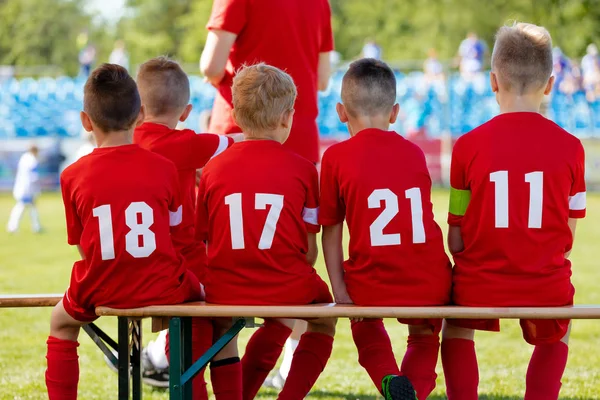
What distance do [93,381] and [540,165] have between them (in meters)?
2.93

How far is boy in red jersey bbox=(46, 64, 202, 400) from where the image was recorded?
148 inches

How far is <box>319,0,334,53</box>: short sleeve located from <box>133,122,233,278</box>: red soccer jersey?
113cm

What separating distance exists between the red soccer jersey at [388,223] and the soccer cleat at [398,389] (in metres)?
0.31

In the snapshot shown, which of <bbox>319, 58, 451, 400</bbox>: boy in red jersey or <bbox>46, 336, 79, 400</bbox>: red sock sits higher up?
<bbox>319, 58, 451, 400</bbox>: boy in red jersey

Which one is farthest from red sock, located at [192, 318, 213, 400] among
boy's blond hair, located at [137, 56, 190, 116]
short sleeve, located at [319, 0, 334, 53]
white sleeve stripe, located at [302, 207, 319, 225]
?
short sleeve, located at [319, 0, 334, 53]

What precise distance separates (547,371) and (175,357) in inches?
58.7

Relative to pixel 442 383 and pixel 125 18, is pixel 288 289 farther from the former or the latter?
pixel 125 18

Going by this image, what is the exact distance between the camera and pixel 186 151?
4.28 m

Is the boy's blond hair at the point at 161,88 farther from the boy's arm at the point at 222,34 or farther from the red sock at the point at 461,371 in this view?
the red sock at the point at 461,371

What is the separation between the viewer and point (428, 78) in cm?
2302

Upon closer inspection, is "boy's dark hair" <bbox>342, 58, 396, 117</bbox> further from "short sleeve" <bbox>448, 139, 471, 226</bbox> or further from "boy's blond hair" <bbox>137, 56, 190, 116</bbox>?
"boy's blond hair" <bbox>137, 56, 190, 116</bbox>

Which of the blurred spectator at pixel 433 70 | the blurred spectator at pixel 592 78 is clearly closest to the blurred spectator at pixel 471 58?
the blurred spectator at pixel 433 70

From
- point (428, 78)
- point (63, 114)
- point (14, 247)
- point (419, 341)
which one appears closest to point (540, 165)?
point (419, 341)

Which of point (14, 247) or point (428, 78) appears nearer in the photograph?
point (14, 247)
